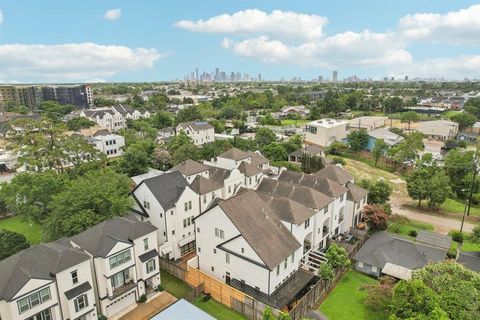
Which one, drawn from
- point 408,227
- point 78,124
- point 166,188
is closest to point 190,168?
point 166,188

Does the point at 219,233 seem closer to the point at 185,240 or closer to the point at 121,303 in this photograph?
the point at 185,240

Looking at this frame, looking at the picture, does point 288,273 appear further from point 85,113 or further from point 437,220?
point 85,113

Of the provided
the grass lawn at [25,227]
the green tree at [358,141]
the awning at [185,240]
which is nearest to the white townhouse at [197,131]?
the green tree at [358,141]

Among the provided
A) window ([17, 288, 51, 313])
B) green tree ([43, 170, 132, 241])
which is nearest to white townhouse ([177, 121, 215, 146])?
green tree ([43, 170, 132, 241])

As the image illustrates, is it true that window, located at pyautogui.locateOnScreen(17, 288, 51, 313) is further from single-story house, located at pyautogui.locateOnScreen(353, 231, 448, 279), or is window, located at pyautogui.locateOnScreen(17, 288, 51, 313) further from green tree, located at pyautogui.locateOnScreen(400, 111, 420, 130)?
green tree, located at pyautogui.locateOnScreen(400, 111, 420, 130)

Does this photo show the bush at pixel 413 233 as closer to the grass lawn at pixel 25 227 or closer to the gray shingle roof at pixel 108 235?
the gray shingle roof at pixel 108 235

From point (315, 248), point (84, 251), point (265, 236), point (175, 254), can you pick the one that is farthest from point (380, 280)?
point (84, 251)
